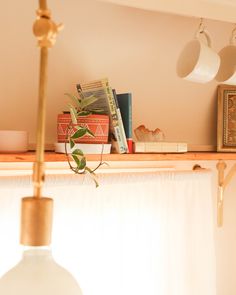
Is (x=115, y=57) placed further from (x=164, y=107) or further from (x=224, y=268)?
(x=224, y=268)

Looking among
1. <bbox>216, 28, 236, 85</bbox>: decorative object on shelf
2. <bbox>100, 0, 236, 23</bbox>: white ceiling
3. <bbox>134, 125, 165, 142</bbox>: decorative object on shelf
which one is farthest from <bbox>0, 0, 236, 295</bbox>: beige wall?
<bbox>216, 28, 236, 85</bbox>: decorative object on shelf

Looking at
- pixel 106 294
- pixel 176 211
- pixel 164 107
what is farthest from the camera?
pixel 164 107

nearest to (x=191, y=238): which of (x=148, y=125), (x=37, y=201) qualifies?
(x=148, y=125)

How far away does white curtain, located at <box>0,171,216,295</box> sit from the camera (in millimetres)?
1249

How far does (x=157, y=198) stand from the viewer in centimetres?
146

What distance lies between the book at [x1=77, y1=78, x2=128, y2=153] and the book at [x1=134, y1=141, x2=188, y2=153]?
61 millimetres

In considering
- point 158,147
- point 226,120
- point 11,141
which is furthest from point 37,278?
point 226,120

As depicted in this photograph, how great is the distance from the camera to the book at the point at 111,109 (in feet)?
4.07

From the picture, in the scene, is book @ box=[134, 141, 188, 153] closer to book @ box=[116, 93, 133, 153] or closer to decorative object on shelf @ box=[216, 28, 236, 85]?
book @ box=[116, 93, 133, 153]

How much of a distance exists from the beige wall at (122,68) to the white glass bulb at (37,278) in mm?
1071

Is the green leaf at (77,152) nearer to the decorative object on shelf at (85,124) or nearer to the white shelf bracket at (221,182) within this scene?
the decorative object on shelf at (85,124)

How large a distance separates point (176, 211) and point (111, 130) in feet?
1.50

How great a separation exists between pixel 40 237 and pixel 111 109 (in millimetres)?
948

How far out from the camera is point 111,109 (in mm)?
1249
